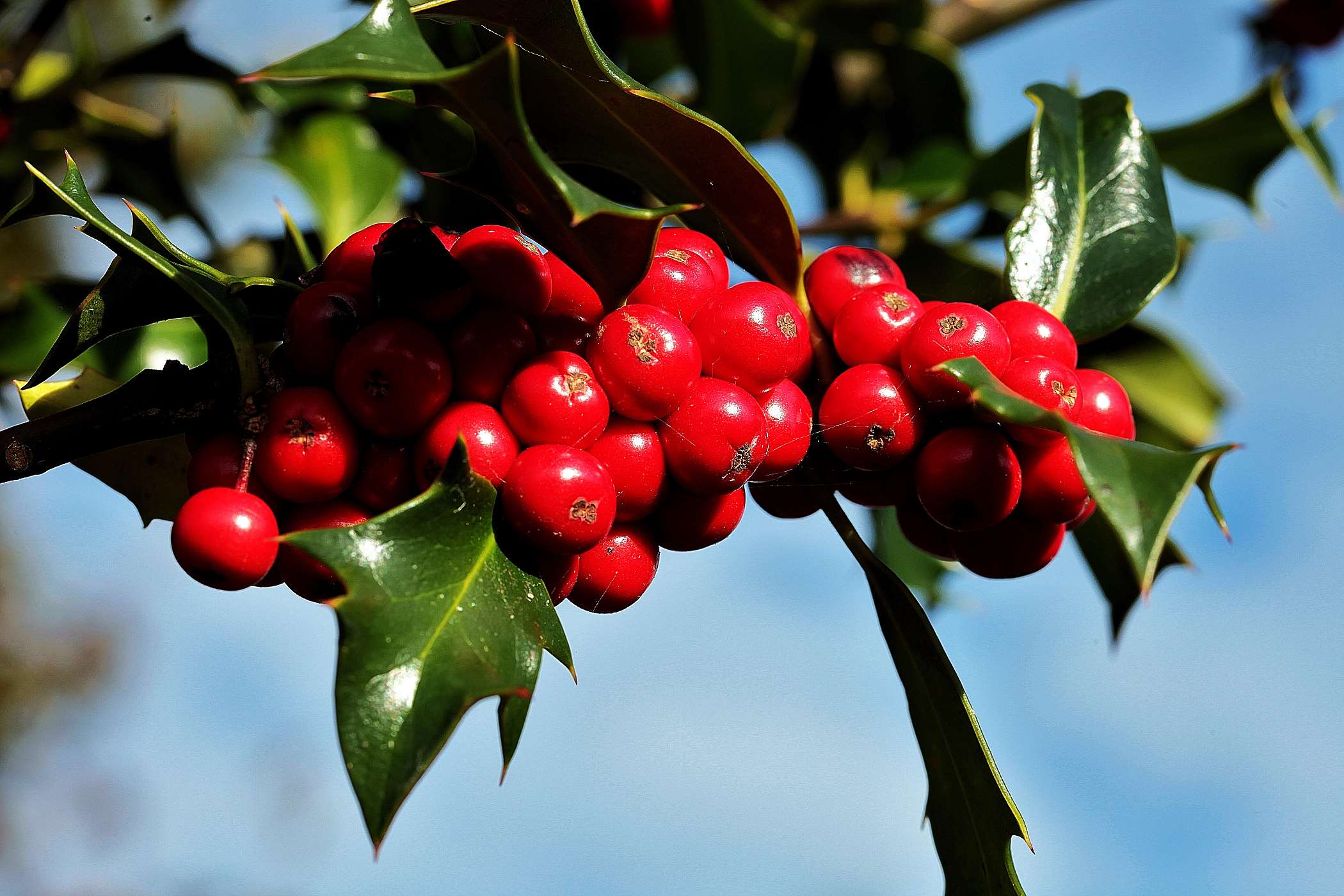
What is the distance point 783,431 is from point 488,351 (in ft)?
1.12

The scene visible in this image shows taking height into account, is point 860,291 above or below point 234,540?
above

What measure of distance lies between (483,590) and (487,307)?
0.30m

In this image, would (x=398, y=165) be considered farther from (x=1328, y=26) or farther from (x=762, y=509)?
(x=1328, y=26)

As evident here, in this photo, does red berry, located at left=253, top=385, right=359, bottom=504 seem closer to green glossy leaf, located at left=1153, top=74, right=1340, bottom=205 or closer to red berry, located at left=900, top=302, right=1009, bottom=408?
red berry, located at left=900, top=302, right=1009, bottom=408

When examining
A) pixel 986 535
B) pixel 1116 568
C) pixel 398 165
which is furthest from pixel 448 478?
pixel 398 165

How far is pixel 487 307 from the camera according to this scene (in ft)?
3.95

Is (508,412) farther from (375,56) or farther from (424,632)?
(375,56)

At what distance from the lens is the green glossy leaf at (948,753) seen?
4.57 ft

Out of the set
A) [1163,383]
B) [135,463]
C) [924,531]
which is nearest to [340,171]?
[135,463]

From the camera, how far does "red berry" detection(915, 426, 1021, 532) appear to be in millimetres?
1239

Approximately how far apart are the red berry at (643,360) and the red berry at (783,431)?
0.37ft

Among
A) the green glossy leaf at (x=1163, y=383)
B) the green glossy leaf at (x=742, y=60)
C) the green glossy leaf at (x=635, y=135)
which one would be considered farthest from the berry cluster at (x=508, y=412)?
the green glossy leaf at (x=1163, y=383)

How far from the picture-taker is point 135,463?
4.58ft

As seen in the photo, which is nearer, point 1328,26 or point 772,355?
point 772,355
